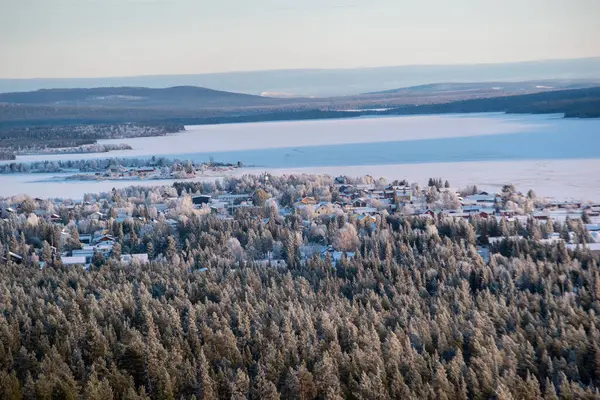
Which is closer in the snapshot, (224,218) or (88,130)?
(224,218)

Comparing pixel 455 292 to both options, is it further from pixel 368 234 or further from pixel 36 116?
pixel 36 116

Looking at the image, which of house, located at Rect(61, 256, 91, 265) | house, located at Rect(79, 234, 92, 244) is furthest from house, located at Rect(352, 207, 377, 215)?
house, located at Rect(61, 256, 91, 265)

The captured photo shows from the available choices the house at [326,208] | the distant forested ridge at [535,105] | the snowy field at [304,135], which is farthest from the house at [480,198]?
the distant forested ridge at [535,105]

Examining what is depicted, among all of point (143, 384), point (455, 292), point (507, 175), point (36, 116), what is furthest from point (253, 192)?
point (36, 116)

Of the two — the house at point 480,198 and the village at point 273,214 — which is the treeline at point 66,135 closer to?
the village at point 273,214

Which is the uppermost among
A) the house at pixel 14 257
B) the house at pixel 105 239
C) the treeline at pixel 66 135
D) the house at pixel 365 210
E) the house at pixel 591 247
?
the house at pixel 591 247

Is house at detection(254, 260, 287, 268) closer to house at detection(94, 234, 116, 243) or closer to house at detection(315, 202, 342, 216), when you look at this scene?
house at detection(94, 234, 116, 243)

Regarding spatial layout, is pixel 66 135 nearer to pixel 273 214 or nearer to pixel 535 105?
pixel 535 105
